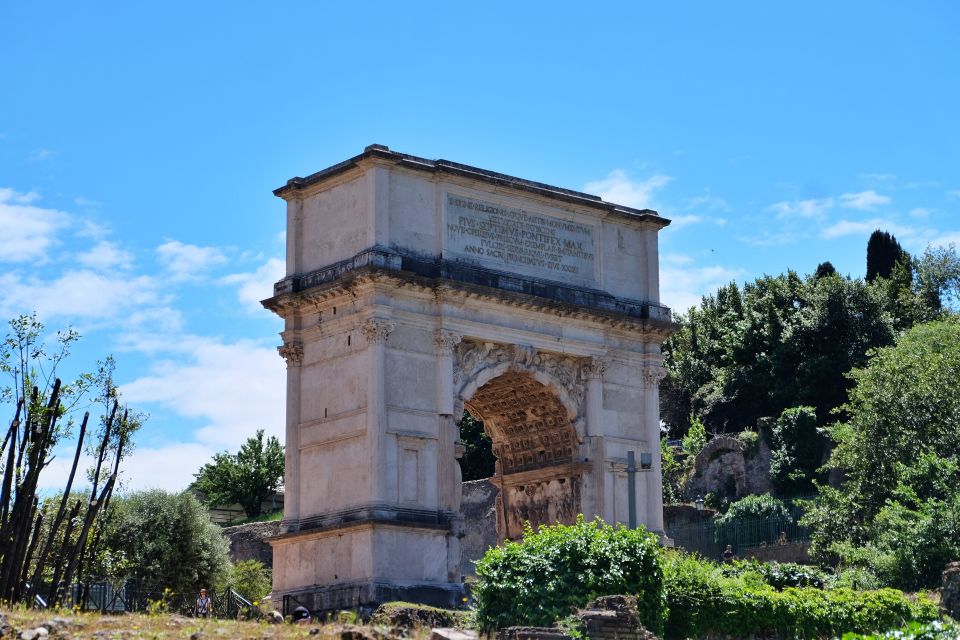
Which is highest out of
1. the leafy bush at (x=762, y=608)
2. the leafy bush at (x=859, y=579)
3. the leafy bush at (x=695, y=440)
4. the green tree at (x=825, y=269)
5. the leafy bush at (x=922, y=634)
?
the green tree at (x=825, y=269)

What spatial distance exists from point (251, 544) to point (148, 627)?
106ft

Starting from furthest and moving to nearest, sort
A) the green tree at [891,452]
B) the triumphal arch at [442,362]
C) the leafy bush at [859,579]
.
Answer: the green tree at [891,452], the triumphal arch at [442,362], the leafy bush at [859,579]

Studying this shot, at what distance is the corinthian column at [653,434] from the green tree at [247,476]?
3438 cm

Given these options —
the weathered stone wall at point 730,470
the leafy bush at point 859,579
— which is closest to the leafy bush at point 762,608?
the leafy bush at point 859,579

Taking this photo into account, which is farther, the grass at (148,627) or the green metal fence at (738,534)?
the green metal fence at (738,534)

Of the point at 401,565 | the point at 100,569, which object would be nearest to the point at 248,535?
the point at 100,569

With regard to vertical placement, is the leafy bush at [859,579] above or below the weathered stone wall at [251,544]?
below

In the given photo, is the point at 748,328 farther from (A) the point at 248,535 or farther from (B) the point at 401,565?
(B) the point at 401,565

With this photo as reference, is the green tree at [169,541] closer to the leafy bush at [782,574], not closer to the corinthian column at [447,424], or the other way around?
the corinthian column at [447,424]

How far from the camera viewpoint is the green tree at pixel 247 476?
236 feet

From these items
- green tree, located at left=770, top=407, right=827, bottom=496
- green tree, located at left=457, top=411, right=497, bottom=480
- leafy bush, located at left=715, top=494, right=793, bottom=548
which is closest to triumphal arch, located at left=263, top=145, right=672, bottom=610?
leafy bush, located at left=715, top=494, right=793, bottom=548

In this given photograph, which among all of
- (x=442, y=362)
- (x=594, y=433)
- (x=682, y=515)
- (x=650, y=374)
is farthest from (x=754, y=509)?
(x=442, y=362)

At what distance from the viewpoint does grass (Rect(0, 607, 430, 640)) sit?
22.2 meters

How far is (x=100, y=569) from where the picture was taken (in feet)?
137
